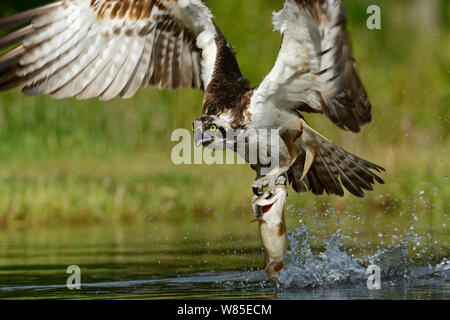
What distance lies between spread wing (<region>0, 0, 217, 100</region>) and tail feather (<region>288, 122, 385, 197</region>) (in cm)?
103

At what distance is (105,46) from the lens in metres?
8.01

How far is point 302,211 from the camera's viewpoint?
458 inches

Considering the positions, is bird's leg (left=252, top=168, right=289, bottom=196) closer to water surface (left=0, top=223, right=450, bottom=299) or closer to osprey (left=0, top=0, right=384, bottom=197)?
osprey (left=0, top=0, right=384, bottom=197)

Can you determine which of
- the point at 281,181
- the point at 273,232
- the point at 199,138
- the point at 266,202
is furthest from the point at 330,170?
the point at 199,138

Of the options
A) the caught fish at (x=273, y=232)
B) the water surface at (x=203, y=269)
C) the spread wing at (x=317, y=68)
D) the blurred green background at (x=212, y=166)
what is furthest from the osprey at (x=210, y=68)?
the blurred green background at (x=212, y=166)

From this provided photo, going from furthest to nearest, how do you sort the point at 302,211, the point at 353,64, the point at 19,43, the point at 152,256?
the point at 302,211 < the point at 152,256 < the point at 19,43 < the point at 353,64

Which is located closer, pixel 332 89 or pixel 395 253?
pixel 332 89

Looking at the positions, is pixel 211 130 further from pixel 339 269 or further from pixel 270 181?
pixel 339 269

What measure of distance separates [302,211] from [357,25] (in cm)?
611

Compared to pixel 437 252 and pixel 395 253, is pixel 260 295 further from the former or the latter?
pixel 437 252

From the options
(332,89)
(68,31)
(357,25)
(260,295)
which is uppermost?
(357,25)

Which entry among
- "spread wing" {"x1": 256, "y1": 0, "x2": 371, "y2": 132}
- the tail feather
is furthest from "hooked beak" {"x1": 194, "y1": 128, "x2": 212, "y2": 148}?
the tail feather

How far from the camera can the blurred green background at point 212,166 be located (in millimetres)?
11711

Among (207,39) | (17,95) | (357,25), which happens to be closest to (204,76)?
(207,39)
